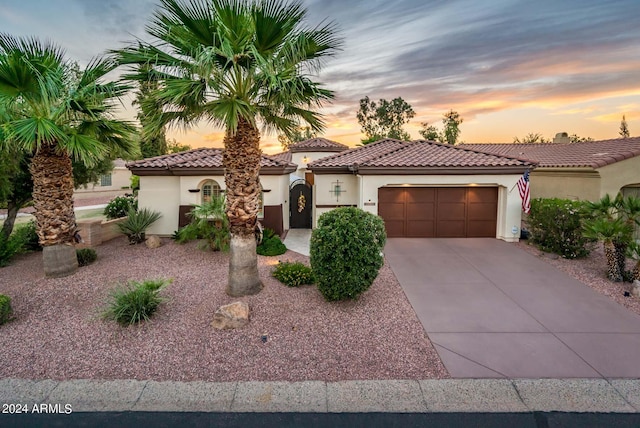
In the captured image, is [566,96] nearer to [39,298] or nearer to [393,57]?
[393,57]

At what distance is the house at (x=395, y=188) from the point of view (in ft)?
44.3

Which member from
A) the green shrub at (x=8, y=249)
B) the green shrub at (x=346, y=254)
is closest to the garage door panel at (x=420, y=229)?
the green shrub at (x=346, y=254)

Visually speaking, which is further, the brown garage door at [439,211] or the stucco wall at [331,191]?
the stucco wall at [331,191]

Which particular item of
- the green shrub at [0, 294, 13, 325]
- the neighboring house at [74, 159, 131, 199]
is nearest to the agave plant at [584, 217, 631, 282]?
the green shrub at [0, 294, 13, 325]

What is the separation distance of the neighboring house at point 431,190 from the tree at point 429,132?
1206 inches

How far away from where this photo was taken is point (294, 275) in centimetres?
853

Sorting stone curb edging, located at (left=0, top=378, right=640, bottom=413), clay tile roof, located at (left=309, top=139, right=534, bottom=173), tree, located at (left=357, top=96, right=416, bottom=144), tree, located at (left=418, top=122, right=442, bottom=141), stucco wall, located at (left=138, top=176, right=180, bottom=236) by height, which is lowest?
stone curb edging, located at (left=0, top=378, right=640, bottom=413)

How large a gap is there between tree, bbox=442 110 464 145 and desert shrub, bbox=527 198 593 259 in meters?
34.7

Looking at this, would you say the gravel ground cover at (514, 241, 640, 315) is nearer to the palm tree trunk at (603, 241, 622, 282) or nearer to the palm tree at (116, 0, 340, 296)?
the palm tree trunk at (603, 241, 622, 282)

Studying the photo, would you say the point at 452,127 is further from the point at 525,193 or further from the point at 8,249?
the point at 8,249

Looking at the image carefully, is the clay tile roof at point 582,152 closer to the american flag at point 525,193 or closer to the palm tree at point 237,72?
the american flag at point 525,193

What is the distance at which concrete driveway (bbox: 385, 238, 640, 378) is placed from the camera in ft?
16.8

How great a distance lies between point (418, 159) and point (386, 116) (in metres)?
34.6

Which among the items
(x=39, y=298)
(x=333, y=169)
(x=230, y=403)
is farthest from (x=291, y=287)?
(x=333, y=169)
